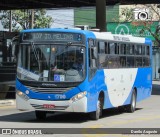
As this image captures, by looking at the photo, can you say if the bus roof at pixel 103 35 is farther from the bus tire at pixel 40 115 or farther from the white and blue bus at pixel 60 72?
the bus tire at pixel 40 115

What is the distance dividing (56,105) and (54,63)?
4.34ft

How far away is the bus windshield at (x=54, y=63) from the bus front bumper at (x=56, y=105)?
0.69 m

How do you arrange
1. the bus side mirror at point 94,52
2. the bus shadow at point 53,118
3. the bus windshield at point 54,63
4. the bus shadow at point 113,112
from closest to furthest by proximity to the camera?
the bus windshield at point 54,63 → the bus side mirror at point 94,52 → the bus shadow at point 53,118 → the bus shadow at point 113,112

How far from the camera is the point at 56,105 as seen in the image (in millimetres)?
16469

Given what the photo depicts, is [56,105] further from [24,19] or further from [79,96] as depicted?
[24,19]

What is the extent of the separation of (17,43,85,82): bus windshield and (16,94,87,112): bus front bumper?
0.69 m

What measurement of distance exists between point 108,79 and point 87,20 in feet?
180

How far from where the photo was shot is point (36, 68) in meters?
16.8

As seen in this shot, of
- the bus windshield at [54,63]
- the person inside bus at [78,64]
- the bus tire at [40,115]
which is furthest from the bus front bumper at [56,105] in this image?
the bus tire at [40,115]

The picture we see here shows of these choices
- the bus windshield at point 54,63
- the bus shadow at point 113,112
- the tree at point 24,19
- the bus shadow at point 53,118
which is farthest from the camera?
the tree at point 24,19

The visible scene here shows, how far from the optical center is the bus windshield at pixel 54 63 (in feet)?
54.5

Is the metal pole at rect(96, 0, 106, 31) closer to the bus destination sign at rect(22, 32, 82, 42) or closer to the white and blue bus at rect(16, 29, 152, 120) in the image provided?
Result: the white and blue bus at rect(16, 29, 152, 120)

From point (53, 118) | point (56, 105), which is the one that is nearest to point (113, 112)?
point (53, 118)

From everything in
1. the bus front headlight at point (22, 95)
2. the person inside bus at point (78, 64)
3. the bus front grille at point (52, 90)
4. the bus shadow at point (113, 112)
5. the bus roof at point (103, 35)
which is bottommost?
the bus shadow at point (113, 112)
